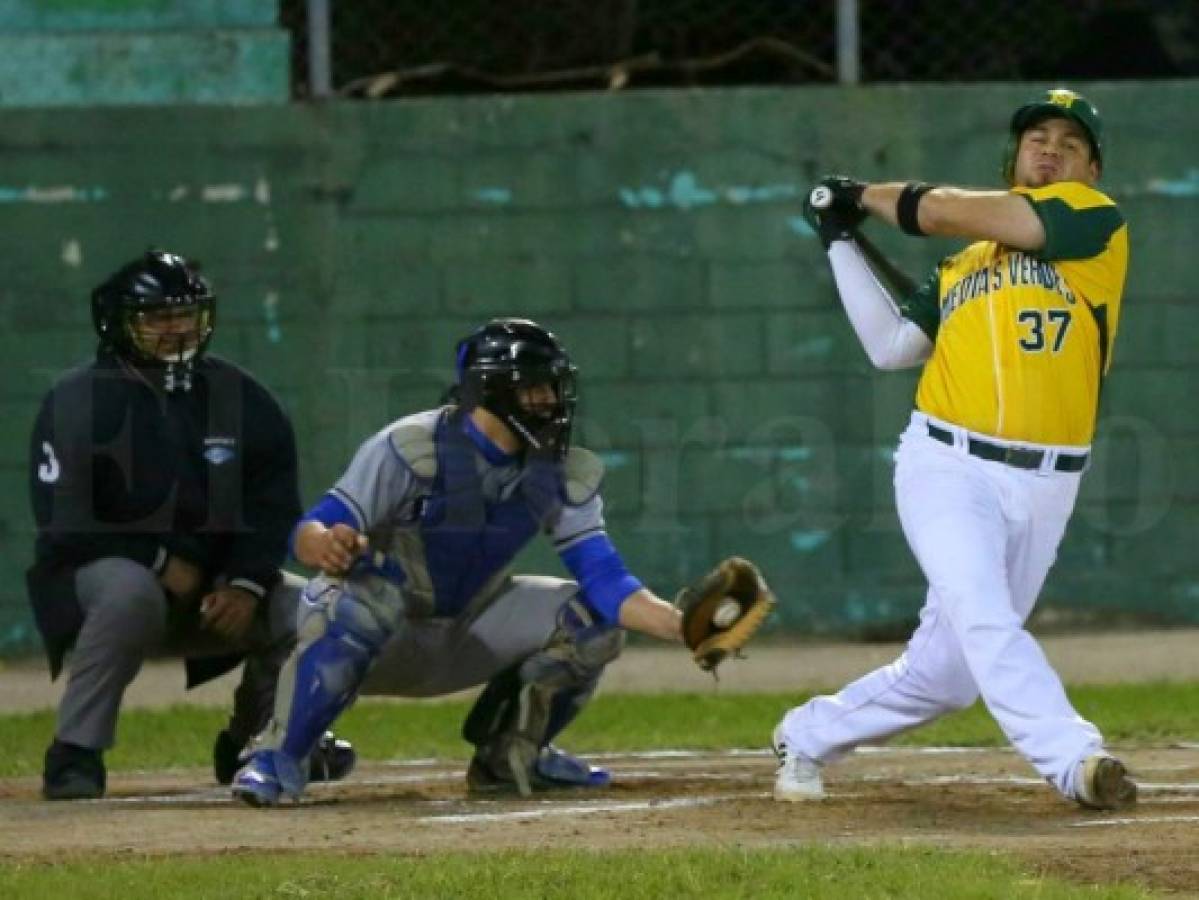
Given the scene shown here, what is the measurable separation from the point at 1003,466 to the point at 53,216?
582 cm

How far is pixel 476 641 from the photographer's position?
8445mm

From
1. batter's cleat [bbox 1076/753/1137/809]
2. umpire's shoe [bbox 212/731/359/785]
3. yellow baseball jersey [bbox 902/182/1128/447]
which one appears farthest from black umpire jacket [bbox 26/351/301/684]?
batter's cleat [bbox 1076/753/1137/809]

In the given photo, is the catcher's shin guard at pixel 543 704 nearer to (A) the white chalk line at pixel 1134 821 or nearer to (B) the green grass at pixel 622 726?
(B) the green grass at pixel 622 726

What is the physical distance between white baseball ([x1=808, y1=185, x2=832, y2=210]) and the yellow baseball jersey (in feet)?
1.42

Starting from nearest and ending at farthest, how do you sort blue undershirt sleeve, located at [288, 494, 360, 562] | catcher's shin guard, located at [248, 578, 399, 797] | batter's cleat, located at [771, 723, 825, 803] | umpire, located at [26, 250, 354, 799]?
batter's cleat, located at [771, 723, 825, 803] < blue undershirt sleeve, located at [288, 494, 360, 562] < catcher's shin guard, located at [248, 578, 399, 797] < umpire, located at [26, 250, 354, 799]

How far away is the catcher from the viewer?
26.3 feet

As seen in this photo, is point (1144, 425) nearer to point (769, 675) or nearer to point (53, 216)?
point (769, 675)

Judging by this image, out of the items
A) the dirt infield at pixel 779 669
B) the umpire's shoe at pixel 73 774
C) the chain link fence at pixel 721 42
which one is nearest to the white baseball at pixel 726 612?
the umpire's shoe at pixel 73 774

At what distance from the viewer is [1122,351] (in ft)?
41.3

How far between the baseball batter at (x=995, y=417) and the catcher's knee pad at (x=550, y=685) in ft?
2.16

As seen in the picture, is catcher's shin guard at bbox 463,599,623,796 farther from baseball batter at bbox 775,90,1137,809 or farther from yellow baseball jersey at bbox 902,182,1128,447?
yellow baseball jersey at bbox 902,182,1128,447

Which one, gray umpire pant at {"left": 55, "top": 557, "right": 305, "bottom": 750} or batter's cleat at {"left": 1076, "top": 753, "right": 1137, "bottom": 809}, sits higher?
gray umpire pant at {"left": 55, "top": 557, "right": 305, "bottom": 750}

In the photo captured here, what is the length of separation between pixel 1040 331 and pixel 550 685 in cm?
179

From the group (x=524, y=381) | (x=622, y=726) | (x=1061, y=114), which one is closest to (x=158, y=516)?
(x=524, y=381)
